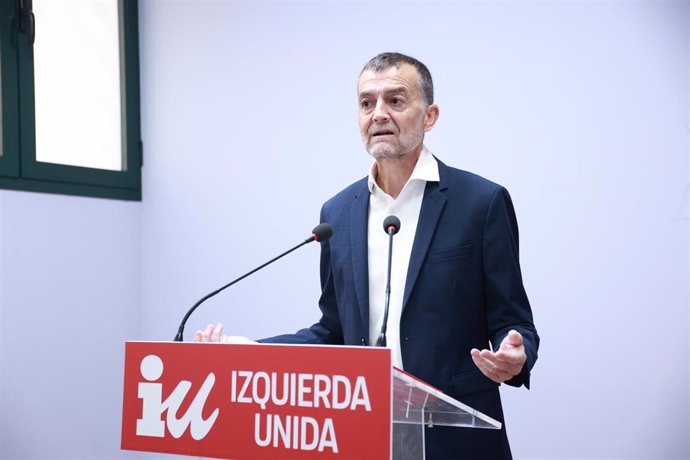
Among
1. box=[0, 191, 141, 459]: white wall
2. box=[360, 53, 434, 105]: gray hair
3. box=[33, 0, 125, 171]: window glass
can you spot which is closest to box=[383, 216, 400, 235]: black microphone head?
box=[360, 53, 434, 105]: gray hair

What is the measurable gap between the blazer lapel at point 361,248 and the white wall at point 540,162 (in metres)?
1.16

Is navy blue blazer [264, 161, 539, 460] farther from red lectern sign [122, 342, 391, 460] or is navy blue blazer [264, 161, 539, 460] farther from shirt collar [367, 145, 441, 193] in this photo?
red lectern sign [122, 342, 391, 460]

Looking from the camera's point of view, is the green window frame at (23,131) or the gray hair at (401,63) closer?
the gray hair at (401,63)

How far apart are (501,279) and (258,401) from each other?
733 mm

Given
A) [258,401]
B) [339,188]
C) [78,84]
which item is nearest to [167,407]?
[258,401]

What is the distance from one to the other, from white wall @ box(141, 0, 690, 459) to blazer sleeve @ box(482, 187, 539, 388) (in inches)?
46.5

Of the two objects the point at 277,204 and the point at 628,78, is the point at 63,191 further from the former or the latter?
the point at 628,78

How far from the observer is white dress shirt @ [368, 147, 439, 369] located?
1.81 meters

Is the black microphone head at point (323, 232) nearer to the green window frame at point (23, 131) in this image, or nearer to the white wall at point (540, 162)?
the white wall at point (540, 162)

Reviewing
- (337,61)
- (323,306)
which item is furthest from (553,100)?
(323,306)

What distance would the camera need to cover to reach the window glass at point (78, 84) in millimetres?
3264

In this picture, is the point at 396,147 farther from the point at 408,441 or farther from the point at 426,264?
the point at 408,441

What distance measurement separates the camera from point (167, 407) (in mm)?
1358

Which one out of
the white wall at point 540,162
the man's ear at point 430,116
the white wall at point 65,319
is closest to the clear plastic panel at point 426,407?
the man's ear at point 430,116
